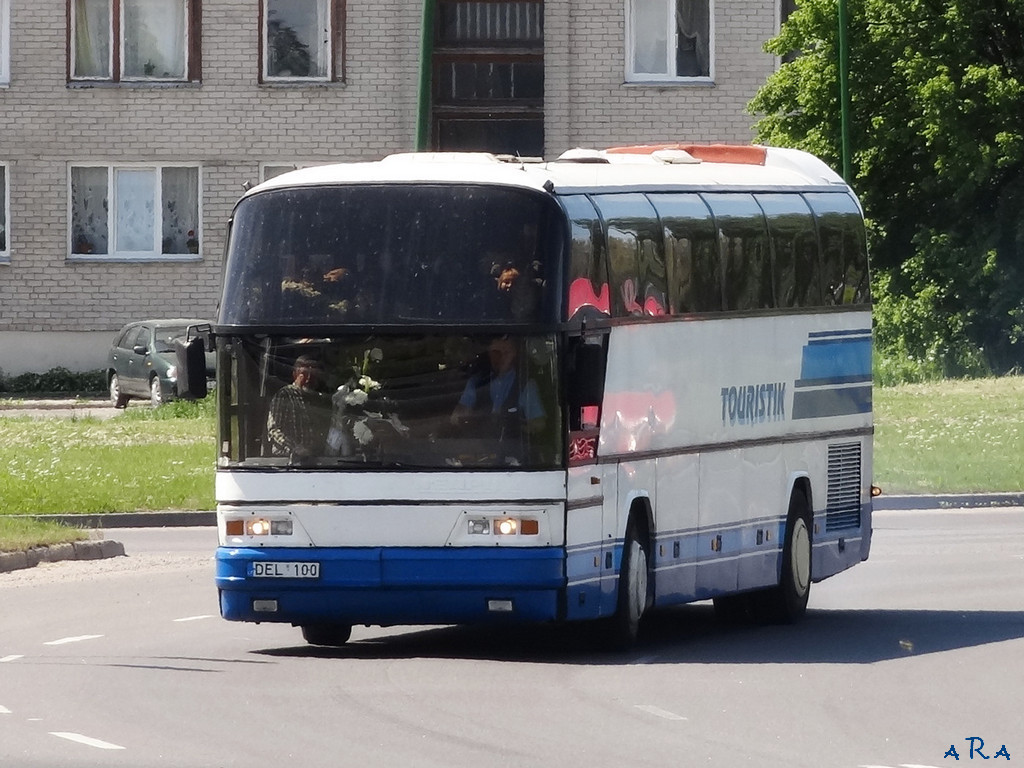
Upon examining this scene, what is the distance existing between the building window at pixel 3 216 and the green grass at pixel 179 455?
10482mm

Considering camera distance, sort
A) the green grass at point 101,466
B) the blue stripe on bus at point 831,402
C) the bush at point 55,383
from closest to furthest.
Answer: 1. the blue stripe on bus at point 831,402
2. the green grass at point 101,466
3. the bush at point 55,383

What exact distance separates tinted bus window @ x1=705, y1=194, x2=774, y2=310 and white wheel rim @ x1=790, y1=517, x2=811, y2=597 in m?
1.61

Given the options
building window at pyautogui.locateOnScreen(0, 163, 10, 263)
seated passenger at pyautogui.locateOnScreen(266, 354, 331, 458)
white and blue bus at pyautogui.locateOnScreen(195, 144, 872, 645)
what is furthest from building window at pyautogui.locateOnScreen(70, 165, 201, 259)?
seated passenger at pyautogui.locateOnScreen(266, 354, 331, 458)

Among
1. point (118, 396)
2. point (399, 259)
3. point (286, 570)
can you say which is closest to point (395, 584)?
point (286, 570)

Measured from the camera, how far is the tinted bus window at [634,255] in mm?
14445

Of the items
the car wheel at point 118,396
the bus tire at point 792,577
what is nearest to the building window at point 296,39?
the car wheel at point 118,396

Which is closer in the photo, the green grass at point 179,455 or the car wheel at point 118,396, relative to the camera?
the green grass at point 179,455

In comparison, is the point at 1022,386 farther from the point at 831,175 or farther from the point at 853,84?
the point at 831,175

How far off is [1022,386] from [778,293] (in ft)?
75.1

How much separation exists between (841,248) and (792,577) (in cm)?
279

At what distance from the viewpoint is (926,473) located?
27.5 metres

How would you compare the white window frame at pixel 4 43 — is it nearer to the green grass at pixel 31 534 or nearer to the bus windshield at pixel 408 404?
the green grass at pixel 31 534

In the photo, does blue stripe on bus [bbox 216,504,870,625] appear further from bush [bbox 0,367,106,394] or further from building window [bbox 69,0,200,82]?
building window [bbox 69,0,200,82]

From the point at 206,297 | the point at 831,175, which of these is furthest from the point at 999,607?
the point at 206,297
